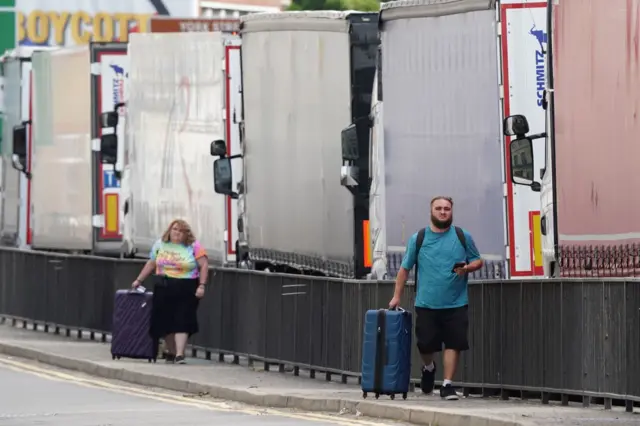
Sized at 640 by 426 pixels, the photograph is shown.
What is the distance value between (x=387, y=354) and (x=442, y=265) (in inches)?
31.7

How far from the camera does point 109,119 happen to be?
102 feet

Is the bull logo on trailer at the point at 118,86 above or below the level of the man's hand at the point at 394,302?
above

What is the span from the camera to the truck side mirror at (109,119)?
31000mm

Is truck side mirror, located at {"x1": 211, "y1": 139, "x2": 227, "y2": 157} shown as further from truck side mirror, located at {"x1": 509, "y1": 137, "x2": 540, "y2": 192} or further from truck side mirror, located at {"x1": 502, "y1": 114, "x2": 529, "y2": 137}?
truck side mirror, located at {"x1": 502, "y1": 114, "x2": 529, "y2": 137}

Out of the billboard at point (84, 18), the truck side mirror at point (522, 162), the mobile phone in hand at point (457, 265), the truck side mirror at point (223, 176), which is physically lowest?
the mobile phone in hand at point (457, 265)

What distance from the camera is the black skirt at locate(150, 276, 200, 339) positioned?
885 inches

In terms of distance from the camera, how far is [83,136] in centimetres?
3244

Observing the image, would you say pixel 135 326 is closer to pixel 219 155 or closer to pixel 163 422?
pixel 219 155

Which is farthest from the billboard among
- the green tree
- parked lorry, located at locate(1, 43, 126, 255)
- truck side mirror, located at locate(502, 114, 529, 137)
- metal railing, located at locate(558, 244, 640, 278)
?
the green tree

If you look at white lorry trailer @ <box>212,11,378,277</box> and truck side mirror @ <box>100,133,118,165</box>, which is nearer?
white lorry trailer @ <box>212,11,378,277</box>

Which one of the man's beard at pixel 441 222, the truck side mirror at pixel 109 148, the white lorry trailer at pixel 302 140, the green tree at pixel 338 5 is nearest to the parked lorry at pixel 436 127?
the white lorry trailer at pixel 302 140

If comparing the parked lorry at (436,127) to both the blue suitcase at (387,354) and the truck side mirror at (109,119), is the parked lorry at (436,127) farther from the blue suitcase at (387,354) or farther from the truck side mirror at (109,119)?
the truck side mirror at (109,119)

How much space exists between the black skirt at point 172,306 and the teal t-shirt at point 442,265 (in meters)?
5.36

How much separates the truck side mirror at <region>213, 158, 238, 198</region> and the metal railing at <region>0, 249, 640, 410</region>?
4.37 ft
